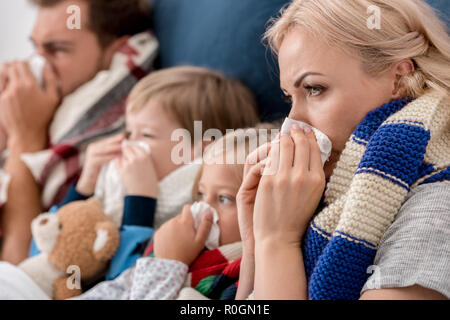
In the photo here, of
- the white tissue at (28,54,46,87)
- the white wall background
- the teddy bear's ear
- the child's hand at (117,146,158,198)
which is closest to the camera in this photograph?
the teddy bear's ear

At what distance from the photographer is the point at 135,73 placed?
138cm

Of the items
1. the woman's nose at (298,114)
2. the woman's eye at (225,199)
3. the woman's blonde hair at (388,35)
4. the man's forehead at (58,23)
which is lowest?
the woman's eye at (225,199)

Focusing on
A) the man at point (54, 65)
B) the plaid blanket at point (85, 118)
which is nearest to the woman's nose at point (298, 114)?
the plaid blanket at point (85, 118)

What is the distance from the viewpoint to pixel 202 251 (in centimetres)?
89

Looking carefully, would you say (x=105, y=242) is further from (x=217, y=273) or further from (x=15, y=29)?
(x=15, y=29)

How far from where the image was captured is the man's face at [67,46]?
1.41m

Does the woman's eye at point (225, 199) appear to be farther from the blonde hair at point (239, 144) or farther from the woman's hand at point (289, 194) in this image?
the woman's hand at point (289, 194)

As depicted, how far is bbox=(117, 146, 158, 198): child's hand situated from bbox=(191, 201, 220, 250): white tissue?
184 millimetres

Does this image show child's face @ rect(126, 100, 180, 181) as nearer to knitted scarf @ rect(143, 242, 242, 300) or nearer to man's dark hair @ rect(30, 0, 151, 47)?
knitted scarf @ rect(143, 242, 242, 300)

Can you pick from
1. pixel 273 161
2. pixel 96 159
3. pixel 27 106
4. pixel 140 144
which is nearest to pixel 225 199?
pixel 273 161

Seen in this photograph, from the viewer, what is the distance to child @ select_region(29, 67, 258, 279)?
1.03 metres

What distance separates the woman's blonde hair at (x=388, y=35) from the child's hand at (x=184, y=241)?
378 millimetres

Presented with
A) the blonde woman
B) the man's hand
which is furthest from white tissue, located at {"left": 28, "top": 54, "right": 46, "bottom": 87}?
the blonde woman

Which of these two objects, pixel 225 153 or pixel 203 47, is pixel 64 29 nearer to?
pixel 203 47
